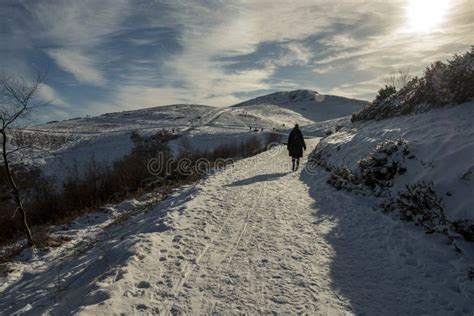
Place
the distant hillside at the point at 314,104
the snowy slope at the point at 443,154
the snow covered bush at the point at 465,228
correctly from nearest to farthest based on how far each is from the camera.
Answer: the snow covered bush at the point at 465,228 < the snowy slope at the point at 443,154 < the distant hillside at the point at 314,104

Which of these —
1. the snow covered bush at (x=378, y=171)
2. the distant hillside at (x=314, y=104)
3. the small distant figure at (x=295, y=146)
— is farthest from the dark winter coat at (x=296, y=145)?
the distant hillside at (x=314, y=104)

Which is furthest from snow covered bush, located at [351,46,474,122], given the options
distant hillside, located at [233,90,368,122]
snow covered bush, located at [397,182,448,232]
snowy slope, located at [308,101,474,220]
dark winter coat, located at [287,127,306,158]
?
distant hillside, located at [233,90,368,122]

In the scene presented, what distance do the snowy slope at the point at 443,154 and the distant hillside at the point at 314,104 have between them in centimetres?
10783

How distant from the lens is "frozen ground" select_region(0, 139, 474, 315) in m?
4.16

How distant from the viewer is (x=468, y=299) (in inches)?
161

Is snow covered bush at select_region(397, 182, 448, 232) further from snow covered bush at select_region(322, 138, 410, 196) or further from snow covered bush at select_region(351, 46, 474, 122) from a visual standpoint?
snow covered bush at select_region(351, 46, 474, 122)

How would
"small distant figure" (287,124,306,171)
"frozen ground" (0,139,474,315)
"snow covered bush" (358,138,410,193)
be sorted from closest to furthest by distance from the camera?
"frozen ground" (0,139,474,315)
"snow covered bush" (358,138,410,193)
"small distant figure" (287,124,306,171)

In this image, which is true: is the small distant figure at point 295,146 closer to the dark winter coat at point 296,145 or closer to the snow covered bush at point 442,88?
the dark winter coat at point 296,145

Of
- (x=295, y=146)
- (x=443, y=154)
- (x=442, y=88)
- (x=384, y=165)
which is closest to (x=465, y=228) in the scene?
(x=443, y=154)

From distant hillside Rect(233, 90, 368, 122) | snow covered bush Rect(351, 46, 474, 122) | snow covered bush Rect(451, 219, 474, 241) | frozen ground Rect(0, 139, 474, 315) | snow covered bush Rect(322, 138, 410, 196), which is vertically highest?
distant hillside Rect(233, 90, 368, 122)

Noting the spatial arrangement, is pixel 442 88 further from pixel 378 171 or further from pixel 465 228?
pixel 465 228

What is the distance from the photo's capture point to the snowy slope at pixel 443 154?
596 cm

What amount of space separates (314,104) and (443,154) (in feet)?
476

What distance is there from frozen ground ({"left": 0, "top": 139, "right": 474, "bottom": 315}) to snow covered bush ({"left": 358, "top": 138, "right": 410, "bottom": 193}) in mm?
699
